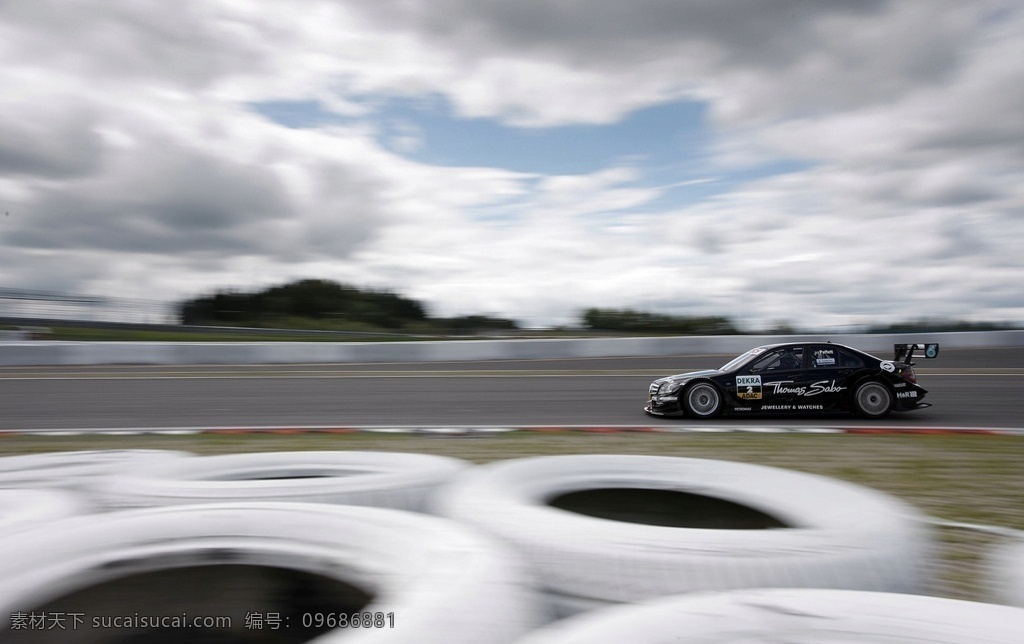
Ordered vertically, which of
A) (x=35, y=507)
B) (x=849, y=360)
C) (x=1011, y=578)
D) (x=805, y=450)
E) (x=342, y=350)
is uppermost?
(x=342, y=350)

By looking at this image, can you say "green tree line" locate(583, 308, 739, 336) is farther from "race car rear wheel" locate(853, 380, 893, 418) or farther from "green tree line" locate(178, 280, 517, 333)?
"race car rear wheel" locate(853, 380, 893, 418)

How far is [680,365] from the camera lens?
1925cm

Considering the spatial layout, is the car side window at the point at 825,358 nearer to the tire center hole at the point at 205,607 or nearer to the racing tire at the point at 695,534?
the racing tire at the point at 695,534

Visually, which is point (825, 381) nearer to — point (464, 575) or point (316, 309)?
point (464, 575)

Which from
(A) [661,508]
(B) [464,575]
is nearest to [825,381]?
(A) [661,508]

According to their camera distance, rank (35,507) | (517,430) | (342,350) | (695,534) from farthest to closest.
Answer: (342,350) < (517,430) < (35,507) < (695,534)

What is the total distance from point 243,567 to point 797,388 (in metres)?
8.79

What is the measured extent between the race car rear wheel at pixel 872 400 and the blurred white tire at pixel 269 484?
25.7ft

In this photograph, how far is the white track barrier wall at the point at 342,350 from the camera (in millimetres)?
19641

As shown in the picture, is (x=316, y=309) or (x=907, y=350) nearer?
(x=907, y=350)

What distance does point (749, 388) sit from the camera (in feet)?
32.4

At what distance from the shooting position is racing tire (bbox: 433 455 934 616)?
2322 mm

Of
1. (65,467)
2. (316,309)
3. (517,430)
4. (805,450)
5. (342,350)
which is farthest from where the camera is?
(316,309)

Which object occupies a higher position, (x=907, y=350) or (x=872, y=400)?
(x=907, y=350)
